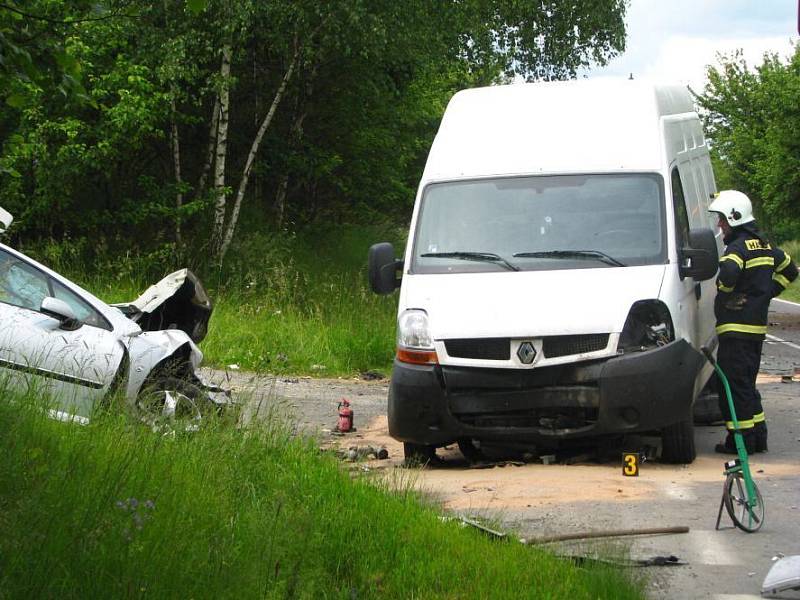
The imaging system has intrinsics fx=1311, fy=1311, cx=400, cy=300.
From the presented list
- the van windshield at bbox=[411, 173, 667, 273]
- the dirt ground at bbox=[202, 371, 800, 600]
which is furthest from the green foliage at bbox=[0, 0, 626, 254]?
the dirt ground at bbox=[202, 371, 800, 600]

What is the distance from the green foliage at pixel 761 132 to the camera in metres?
33.6

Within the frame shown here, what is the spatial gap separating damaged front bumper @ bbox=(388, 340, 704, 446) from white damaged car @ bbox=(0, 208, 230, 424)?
142 cm

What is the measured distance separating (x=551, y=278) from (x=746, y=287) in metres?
1.82

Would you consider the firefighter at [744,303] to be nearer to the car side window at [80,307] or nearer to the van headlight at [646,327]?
the van headlight at [646,327]

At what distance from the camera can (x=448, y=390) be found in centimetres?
947

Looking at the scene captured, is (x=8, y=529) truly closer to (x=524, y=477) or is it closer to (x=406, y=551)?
(x=406, y=551)

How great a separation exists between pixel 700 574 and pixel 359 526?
5.62 ft

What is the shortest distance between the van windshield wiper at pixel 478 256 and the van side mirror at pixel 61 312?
8.83 ft

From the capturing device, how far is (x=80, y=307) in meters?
9.67

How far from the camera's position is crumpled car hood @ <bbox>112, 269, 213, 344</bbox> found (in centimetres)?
1097

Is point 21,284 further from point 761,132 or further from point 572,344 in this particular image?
point 761,132

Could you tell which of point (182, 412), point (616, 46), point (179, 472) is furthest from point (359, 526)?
point (616, 46)

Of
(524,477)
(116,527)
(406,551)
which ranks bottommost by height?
(524,477)

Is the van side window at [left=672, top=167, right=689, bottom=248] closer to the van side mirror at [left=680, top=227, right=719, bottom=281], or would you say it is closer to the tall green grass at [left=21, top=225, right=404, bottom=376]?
the van side mirror at [left=680, top=227, right=719, bottom=281]
